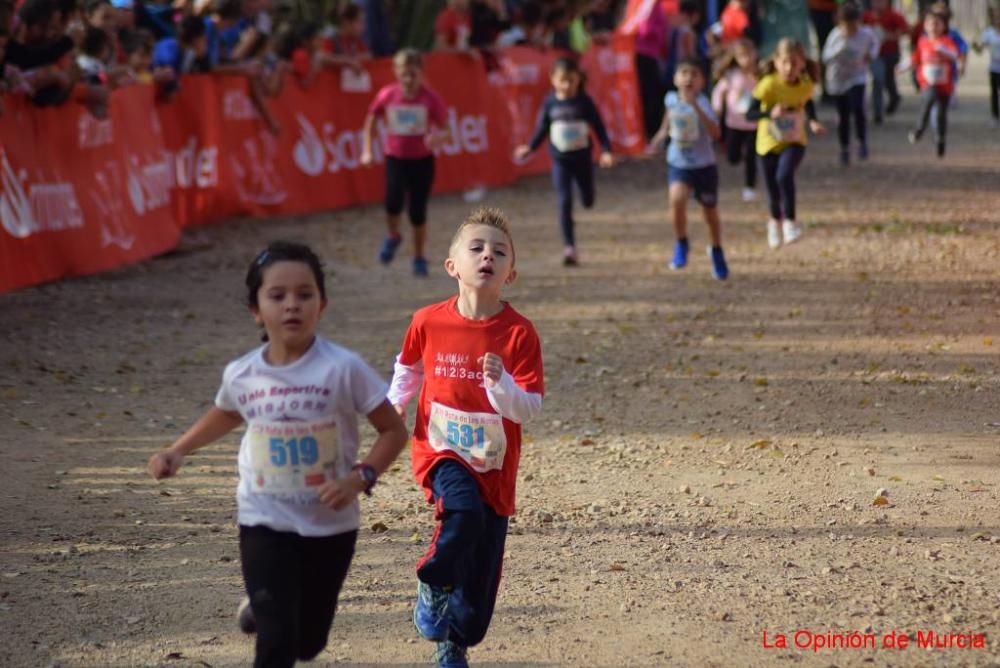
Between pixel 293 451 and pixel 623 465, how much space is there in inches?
149

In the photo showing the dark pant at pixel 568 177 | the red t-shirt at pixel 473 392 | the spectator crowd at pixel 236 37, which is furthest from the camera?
the dark pant at pixel 568 177

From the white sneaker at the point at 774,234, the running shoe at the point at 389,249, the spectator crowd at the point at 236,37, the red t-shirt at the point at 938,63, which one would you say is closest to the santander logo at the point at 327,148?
the spectator crowd at the point at 236,37

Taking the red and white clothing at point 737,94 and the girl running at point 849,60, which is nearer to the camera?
the red and white clothing at point 737,94

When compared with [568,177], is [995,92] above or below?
below

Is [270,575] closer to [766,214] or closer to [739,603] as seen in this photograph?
[739,603]

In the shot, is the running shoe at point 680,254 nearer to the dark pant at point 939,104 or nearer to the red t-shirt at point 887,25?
the dark pant at point 939,104

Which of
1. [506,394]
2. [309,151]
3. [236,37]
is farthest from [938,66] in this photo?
[506,394]

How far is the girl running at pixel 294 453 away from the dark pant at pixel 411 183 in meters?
9.56

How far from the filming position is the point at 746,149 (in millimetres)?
18516

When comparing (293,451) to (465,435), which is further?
(465,435)

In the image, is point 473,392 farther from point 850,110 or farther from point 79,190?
point 850,110

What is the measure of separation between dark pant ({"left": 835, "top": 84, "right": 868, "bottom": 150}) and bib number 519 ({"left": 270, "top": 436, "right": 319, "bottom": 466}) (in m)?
18.3

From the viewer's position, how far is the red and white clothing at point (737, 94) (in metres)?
17.7

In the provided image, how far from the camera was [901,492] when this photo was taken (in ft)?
24.2
